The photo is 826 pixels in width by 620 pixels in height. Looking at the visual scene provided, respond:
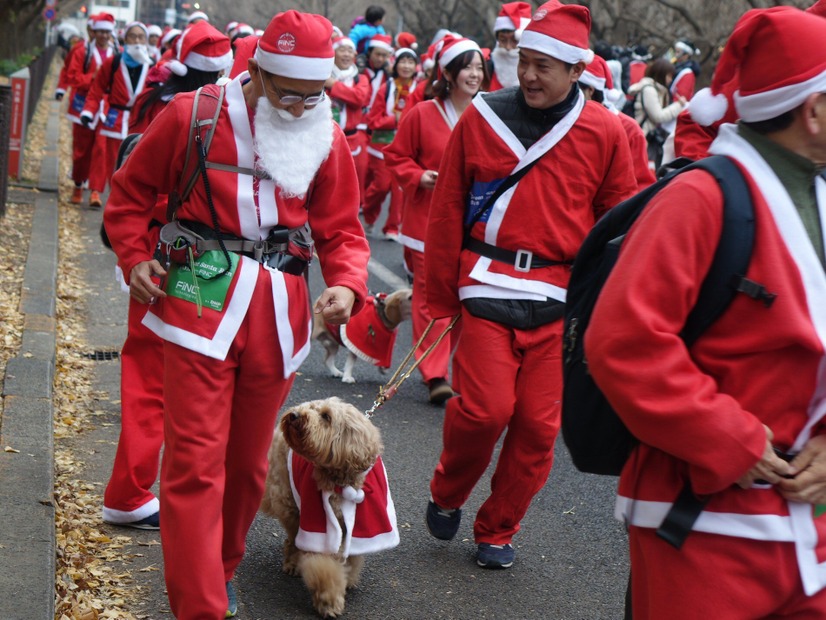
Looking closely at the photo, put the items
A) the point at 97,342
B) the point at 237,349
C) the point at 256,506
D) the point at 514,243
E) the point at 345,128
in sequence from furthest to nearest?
1. the point at 345,128
2. the point at 97,342
3. the point at 514,243
4. the point at 256,506
5. the point at 237,349

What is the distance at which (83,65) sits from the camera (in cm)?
1535

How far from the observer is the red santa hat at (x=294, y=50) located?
3.64m

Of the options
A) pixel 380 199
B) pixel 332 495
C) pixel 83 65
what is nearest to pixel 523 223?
pixel 332 495

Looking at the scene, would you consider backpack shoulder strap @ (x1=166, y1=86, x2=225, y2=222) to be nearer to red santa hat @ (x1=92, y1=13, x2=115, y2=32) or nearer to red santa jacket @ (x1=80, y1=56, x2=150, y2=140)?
red santa jacket @ (x1=80, y1=56, x2=150, y2=140)

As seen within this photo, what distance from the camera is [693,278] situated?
2.45m

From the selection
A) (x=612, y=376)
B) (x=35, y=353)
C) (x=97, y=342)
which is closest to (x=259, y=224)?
(x=612, y=376)

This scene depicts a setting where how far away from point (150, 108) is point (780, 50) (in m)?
4.88

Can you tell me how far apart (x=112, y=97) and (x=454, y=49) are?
688 cm

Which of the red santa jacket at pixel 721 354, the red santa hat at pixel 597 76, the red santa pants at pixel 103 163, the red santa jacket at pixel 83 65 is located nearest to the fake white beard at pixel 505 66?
the red santa hat at pixel 597 76

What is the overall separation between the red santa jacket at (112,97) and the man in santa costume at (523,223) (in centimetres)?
904

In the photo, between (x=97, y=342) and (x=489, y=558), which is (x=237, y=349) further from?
(x=97, y=342)

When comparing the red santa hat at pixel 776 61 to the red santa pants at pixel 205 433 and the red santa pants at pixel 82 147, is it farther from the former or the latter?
the red santa pants at pixel 82 147

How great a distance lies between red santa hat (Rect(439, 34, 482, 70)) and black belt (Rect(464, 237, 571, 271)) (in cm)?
297

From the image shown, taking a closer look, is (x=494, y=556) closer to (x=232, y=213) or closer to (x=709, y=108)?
(x=232, y=213)
